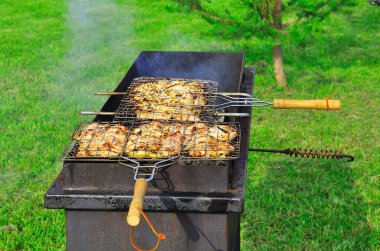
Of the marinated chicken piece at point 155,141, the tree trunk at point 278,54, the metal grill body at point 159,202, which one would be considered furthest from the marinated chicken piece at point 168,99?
the tree trunk at point 278,54

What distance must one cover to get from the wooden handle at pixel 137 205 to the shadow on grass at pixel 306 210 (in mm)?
2569

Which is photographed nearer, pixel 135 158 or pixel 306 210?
pixel 135 158

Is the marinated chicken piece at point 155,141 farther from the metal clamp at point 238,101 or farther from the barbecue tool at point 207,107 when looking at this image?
the metal clamp at point 238,101

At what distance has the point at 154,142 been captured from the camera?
11.2 ft

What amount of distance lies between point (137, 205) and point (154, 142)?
2.67 ft

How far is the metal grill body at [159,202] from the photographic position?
3.11 m

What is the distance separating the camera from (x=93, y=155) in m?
3.29

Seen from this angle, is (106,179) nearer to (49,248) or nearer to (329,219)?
(49,248)

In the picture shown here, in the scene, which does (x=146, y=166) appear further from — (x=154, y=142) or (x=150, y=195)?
(x=154, y=142)

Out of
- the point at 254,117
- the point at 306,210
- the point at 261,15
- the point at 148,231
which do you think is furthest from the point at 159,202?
the point at 261,15

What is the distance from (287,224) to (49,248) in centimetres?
232

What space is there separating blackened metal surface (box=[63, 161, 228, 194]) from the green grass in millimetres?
2152

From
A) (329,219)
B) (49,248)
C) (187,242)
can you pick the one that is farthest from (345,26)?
(187,242)

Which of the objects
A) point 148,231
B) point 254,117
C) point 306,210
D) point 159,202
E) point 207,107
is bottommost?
point 306,210
